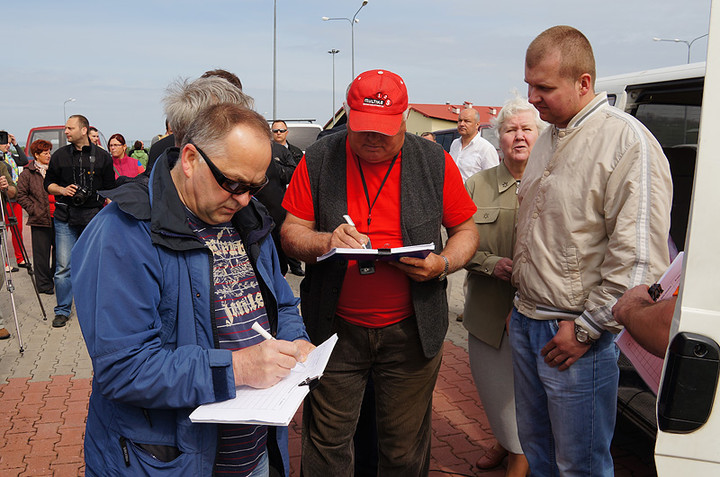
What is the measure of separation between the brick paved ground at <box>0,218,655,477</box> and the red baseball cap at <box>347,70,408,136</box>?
214cm

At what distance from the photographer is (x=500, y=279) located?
10.4 feet

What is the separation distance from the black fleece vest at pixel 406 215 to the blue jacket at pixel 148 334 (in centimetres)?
90

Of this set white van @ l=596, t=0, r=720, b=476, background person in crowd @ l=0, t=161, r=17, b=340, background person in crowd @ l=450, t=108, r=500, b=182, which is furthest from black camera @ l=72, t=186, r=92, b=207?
white van @ l=596, t=0, r=720, b=476

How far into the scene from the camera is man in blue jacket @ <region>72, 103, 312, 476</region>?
5.25ft

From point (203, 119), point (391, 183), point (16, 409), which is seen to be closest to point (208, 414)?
point (203, 119)

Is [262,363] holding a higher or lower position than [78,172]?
lower

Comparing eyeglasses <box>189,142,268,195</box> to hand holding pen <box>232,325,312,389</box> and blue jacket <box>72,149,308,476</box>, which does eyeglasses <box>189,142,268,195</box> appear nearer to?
blue jacket <box>72,149,308,476</box>

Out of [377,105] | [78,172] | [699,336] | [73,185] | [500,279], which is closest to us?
[699,336]

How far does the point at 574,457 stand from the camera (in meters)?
2.34

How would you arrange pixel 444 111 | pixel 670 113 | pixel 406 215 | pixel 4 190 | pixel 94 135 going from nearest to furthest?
pixel 406 215, pixel 670 113, pixel 4 190, pixel 94 135, pixel 444 111

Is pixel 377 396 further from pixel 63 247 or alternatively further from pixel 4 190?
pixel 4 190

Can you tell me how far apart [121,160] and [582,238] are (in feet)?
28.4

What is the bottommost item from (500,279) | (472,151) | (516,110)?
(500,279)

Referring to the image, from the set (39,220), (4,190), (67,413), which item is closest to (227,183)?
(67,413)
